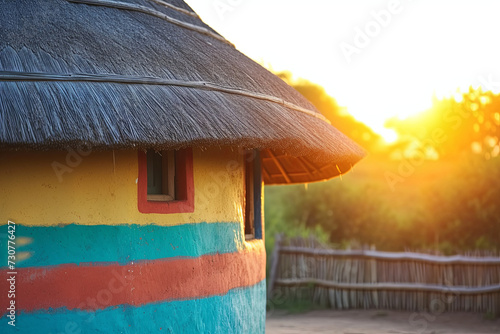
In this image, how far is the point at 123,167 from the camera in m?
5.86

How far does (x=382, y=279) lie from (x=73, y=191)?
853 centimetres

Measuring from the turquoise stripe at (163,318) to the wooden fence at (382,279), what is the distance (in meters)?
6.05

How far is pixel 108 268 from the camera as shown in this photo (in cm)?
571

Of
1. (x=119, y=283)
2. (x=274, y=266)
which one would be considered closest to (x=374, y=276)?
(x=274, y=266)

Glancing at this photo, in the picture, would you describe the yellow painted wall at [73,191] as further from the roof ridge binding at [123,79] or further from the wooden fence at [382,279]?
the wooden fence at [382,279]

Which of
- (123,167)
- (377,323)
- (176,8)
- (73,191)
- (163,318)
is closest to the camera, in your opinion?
(73,191)

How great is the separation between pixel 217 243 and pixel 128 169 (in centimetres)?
128

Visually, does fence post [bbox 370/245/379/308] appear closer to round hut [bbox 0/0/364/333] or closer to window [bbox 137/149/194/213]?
round hut [bbox 0/0/364/333]

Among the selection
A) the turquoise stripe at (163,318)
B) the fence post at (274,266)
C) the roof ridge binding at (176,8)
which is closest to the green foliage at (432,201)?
the fence post at (274,266)

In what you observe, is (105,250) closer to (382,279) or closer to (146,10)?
(146,10)

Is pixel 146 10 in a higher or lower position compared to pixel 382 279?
higher

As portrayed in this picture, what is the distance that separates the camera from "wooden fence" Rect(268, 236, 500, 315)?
40.1ft

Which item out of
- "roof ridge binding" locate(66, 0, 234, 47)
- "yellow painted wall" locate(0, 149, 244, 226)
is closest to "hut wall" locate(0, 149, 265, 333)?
"yellow painted wall" locate(0, 149, 244, 226)

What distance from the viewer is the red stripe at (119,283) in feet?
17.8
